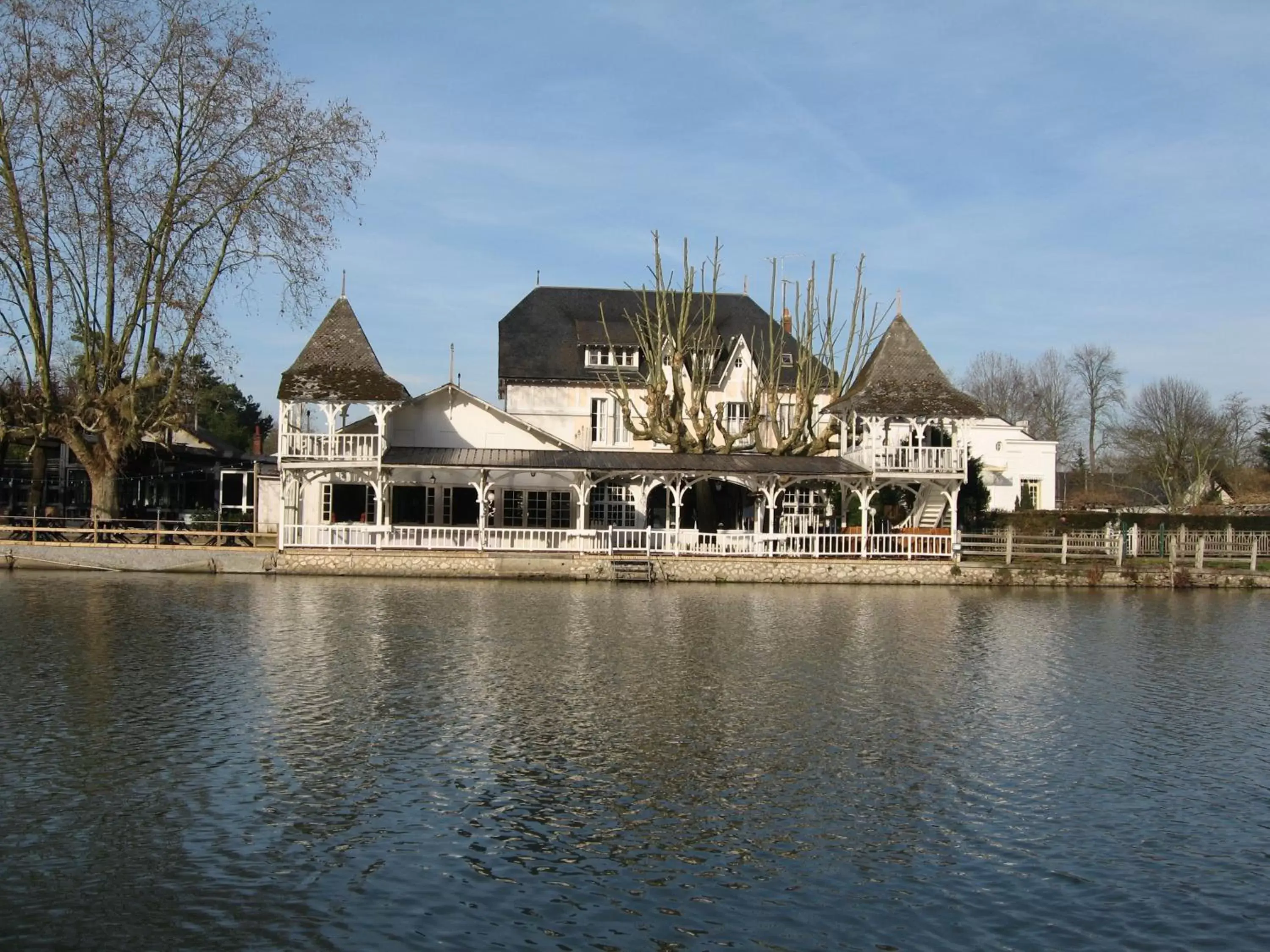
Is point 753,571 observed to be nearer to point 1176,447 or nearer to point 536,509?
point 536,509

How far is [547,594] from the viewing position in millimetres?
30672

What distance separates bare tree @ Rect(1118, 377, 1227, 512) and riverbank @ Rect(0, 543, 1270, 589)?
77.9 feet

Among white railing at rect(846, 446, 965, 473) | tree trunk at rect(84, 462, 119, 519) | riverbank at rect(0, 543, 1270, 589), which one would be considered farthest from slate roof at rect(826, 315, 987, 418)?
tree trunk at rect(84, 462, 119, 519)

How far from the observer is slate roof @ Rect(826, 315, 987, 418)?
3800cm

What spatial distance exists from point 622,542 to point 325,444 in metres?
9.28

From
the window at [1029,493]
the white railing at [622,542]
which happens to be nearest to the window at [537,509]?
the white railing at [622,542]

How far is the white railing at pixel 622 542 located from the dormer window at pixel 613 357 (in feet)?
33.6

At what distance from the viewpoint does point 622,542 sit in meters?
36.7

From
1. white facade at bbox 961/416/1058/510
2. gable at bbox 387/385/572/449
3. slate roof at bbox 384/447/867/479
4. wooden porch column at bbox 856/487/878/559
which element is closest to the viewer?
slate roof at bbox 384/447/867/479

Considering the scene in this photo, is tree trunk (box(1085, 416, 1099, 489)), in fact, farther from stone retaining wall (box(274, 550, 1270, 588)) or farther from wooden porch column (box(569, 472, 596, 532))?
wooden porch column (box(569, 472, 596, 532))

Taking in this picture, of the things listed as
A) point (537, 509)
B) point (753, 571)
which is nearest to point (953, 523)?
point (753, 571)

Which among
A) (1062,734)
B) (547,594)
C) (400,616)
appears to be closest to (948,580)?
(547,594)

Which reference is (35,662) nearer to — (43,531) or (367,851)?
(367,851)

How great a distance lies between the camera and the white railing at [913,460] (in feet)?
123
